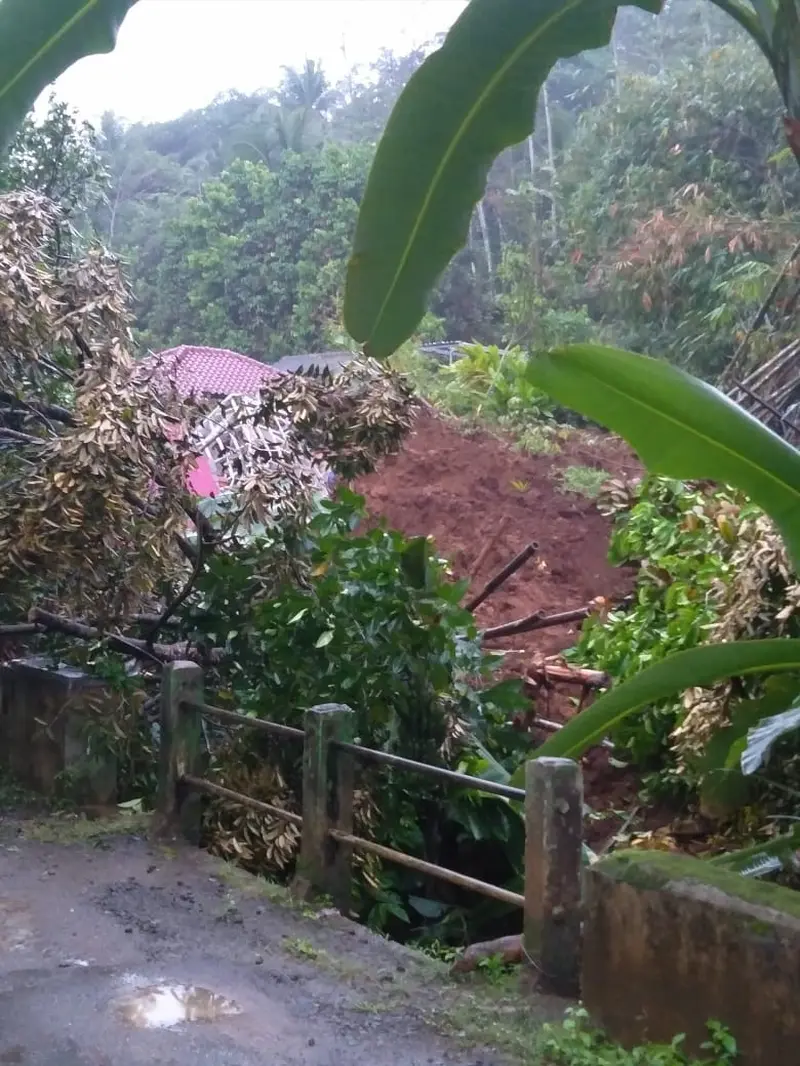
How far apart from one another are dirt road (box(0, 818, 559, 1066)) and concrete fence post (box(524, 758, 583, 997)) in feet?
0.49

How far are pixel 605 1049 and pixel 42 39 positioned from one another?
316 cm

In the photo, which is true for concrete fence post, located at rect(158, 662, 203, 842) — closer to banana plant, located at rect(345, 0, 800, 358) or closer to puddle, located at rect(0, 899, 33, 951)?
puddle, located at rect(0, 899, 33, 951)

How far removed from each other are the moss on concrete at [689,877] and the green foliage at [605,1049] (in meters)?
0.37

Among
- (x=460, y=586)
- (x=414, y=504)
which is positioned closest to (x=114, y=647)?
(x=460, y=586)

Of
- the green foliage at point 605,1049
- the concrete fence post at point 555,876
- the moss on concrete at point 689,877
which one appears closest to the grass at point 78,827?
the concrete fence post at point 555,876

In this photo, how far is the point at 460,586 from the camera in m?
6.61

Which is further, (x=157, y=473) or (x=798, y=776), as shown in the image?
(x=157, y=473)

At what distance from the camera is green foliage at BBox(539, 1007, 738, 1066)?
3.14m

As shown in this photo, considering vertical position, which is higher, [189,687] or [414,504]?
[414,504]

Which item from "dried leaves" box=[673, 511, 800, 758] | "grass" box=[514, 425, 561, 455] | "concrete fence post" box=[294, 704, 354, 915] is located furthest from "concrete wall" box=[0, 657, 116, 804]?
"grass" box=[514, 425, 561, 455]

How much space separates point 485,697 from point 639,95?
16.0m

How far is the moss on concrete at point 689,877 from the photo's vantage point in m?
3.16

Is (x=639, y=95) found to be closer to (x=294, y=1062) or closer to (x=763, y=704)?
(x=763, y=704)

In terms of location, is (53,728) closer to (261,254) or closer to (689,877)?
(689,877)
